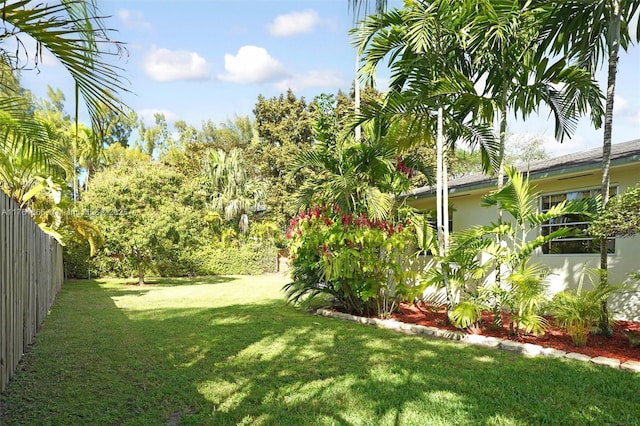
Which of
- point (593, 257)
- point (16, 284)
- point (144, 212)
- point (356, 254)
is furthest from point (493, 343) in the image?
point (144, 212)

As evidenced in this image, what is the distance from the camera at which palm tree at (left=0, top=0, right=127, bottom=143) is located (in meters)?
2.28

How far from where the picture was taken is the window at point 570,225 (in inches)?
311

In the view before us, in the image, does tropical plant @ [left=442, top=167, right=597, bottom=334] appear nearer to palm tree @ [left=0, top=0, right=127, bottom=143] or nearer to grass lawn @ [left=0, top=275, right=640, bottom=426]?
grass lawn @ [left=0, top=275, right=640, bottom=426]

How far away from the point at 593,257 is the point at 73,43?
836 centimetres

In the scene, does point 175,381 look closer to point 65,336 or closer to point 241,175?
point 65,336

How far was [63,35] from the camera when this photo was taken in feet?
8.21

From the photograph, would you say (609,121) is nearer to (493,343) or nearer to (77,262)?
(493,343)

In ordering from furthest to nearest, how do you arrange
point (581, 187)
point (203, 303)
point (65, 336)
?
point (203, 303), point (581, 187), point (65, 336)

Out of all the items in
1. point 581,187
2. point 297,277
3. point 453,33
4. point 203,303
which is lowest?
point 203,303

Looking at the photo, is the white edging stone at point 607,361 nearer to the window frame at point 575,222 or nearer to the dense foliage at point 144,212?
the window frame at point 575,222

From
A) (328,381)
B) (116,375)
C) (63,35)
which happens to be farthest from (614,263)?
(63,35)

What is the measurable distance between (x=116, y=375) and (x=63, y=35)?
379 cm

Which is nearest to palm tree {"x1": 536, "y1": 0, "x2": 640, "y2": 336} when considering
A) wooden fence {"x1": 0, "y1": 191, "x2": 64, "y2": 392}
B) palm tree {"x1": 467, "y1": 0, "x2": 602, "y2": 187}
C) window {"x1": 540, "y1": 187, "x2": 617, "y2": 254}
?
palm tree {"x1": 467, "y1": 0, "x2": 602, "y2": 187}

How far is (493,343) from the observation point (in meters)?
6.32
